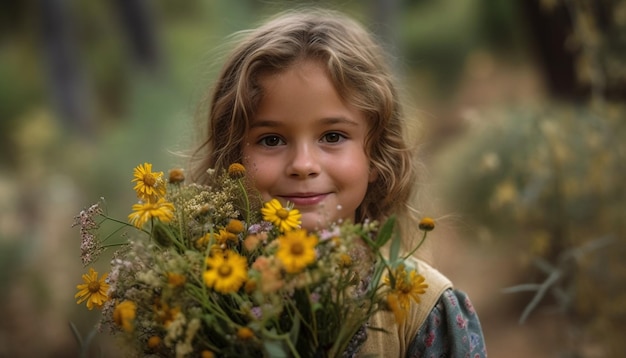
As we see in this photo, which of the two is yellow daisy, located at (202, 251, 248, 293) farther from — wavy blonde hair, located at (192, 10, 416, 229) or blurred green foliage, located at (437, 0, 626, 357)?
blurred green foliage, located at (437, 0, 626, 357)

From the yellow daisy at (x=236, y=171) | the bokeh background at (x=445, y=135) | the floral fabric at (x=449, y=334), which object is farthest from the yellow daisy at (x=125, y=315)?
the bokeh background at (x=445, y=135)

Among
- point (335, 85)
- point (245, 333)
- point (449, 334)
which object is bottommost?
point (449, 334)

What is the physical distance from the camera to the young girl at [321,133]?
4.07 ft

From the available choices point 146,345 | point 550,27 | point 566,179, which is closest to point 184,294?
point 146,345

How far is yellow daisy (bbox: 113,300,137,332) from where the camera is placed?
Answer: 2.83ft

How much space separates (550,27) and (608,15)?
1.50ft

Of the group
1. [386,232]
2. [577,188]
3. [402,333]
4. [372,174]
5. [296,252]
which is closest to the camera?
[296,252]

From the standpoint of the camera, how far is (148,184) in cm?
98

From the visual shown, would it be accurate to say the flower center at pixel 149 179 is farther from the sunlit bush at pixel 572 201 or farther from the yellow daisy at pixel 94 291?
the sunlit bush at pixel 572 201

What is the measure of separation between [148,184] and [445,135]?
3.12 metres

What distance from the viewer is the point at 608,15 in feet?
9.15

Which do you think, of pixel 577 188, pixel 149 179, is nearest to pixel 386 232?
pixel 149 179

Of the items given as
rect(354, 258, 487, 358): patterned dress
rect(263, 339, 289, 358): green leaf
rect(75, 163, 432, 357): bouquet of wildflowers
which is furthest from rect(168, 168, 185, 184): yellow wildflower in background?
rect(354, 258, 487, 358): patterned dress

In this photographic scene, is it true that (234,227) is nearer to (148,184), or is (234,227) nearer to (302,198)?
(148,184)
